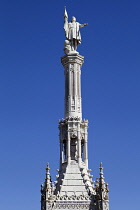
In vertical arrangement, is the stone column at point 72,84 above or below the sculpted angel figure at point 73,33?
below

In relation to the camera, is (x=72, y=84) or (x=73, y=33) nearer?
(x=72, y=84)

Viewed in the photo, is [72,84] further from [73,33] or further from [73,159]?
[73,159]

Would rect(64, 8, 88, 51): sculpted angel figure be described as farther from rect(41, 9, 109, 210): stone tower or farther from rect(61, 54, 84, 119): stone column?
rect(61, 54, 84, 119): stone column

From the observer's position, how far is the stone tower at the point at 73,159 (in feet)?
164

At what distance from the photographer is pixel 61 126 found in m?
55.6

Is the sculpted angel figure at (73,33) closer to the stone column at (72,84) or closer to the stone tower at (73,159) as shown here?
the stone tower at (73,159)

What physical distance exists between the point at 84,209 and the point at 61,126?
10507mm

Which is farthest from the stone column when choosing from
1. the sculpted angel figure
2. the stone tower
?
the sculpted angel figure

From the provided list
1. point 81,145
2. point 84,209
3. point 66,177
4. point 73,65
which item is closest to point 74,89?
point 73,65

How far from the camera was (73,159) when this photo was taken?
54312mm

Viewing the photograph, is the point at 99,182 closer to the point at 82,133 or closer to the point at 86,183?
the point at 86,183

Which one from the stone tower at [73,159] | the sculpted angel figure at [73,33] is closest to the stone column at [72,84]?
the stone tower at [73,159]

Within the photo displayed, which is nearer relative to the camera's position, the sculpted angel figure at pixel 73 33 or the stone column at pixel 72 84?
the stone column at pixel 72 84

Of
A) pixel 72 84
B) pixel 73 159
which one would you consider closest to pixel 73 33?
pixel 72 84
